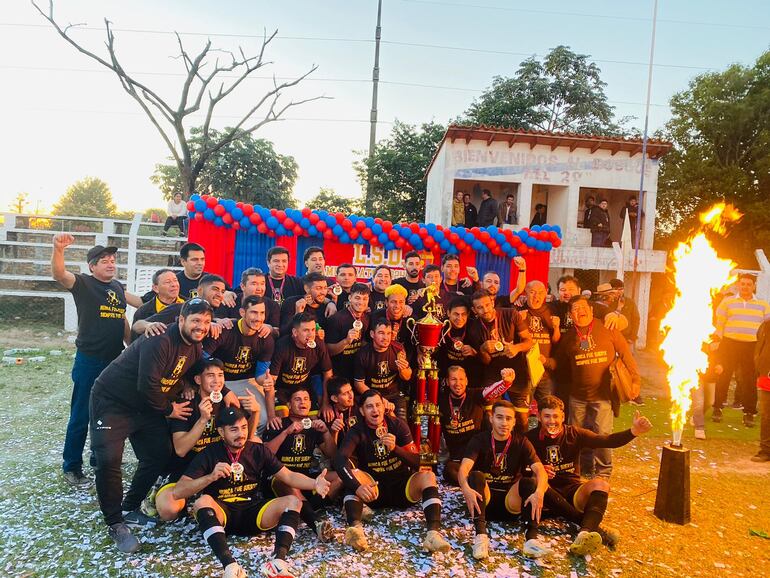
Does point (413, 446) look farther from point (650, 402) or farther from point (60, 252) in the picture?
point (650, 402)

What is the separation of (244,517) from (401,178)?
1976cm

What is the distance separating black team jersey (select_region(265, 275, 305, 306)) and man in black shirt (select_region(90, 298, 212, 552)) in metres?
1.86

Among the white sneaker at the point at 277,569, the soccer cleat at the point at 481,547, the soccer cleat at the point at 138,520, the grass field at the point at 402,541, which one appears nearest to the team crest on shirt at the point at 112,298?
the grass field at the point at 402,541

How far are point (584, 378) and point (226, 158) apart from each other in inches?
907

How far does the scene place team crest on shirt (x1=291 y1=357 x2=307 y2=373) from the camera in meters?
5.05

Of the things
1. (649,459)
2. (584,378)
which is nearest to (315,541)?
(584,378)

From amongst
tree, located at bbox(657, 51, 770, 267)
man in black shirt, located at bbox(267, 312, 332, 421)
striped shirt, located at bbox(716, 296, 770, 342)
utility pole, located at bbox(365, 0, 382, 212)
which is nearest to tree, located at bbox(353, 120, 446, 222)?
utility pole, located at bbox(365, 0, 382, 212)

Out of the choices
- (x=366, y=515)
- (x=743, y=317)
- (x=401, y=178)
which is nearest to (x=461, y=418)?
(x=366, y=515)

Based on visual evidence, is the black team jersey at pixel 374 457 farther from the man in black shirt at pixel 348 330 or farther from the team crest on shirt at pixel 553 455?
the team crest on shirt at pixel 553 455

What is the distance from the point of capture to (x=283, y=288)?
6.23m

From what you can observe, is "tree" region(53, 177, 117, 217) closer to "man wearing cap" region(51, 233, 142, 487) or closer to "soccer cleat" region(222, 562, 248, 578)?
"man wearing cap" region(51, 233, 142, 487)

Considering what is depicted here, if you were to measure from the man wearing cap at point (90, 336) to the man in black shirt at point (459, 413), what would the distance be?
3478 mm

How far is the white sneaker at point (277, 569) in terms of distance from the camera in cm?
353

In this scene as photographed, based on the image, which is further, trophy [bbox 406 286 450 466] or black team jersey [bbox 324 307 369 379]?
black team jersey [bbox 324 307 369 379]
